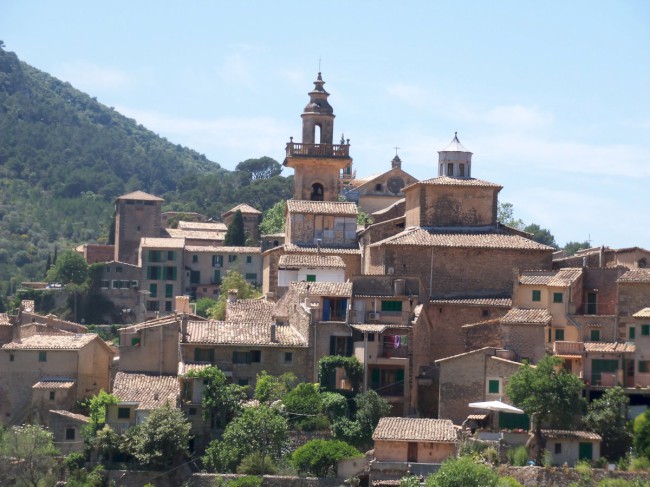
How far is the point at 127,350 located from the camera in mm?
51719

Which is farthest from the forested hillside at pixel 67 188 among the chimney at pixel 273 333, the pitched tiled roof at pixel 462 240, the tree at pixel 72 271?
the chimney at pixel 273 333

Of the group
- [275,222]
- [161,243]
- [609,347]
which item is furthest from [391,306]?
[275,222]

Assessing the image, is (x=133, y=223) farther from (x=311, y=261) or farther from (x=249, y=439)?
(x=249, y=439)

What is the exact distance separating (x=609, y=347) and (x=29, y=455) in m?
18.6

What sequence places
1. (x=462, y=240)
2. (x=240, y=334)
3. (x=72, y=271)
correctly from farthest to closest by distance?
1. (x=72, y=271)
2. (x=462, y=240)
3. (x=240, y=334)

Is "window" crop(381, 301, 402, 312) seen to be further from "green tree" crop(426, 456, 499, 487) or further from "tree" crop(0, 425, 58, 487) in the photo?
"tree" crop(0, 425, 58, 487)

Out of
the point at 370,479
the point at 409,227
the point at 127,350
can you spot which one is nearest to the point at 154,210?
the point at 409,227

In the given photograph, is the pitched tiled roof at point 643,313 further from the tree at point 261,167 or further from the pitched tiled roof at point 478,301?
the tree at point 261,167

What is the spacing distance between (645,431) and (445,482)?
678 cm

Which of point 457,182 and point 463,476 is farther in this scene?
point 457,182

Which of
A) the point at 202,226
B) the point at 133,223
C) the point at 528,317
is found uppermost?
the point at 202,226

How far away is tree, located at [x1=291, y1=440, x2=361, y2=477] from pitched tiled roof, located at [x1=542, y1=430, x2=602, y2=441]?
228 inches

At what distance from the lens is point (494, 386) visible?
48344mm

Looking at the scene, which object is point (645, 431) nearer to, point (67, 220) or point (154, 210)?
point (154, 210)
